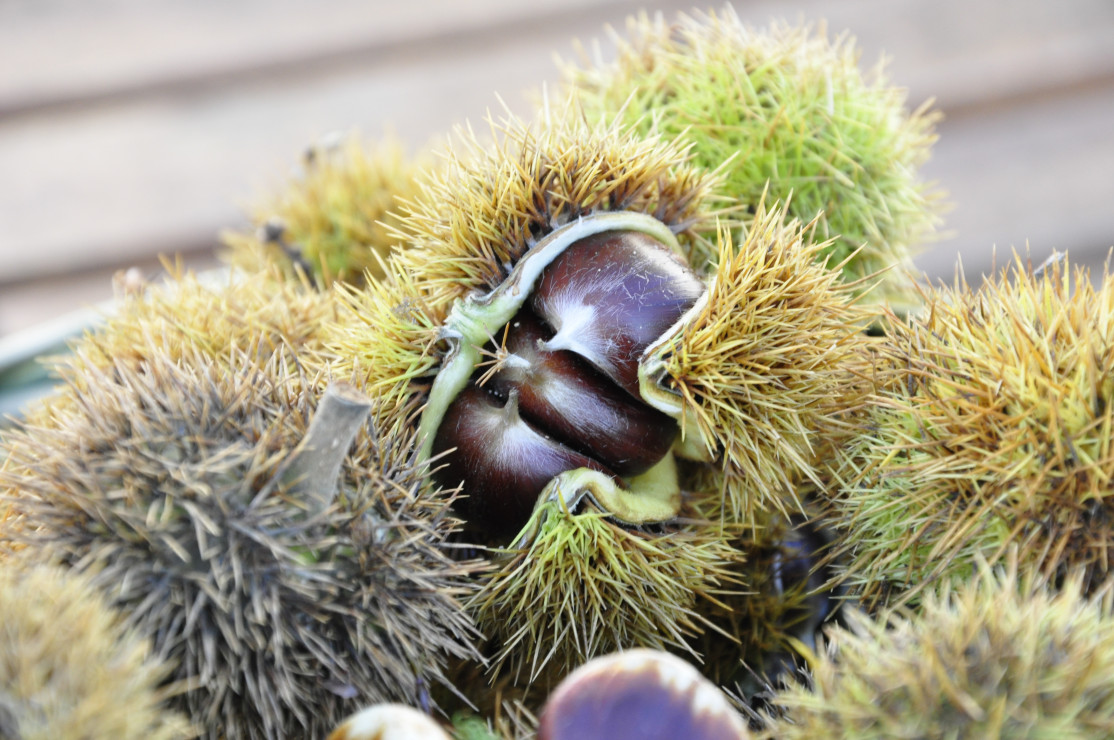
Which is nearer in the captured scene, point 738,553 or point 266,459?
point 266,459

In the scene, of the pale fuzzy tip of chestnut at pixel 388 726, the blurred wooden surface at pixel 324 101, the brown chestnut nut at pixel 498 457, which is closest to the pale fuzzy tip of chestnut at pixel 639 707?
the pale fuzzy tip of chestnut at pixel 388 726

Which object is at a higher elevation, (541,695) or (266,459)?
(266,459)

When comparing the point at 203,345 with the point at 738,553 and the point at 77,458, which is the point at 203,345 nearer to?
the point at 77,458

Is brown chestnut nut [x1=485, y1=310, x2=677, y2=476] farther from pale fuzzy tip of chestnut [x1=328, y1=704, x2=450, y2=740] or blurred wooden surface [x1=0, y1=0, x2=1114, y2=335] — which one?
blurred wooden surface [x1=0, y1=0, x2=1114, y2=335]

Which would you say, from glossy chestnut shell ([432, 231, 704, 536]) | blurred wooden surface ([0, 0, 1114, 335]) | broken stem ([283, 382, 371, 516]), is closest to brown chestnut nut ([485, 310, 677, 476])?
glossy chestnut shell ([432, 231, 704, 536])

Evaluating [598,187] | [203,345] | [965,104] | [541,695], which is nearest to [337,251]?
[203,345]

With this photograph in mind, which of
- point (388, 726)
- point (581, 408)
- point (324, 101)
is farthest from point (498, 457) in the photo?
point (324, 101)
